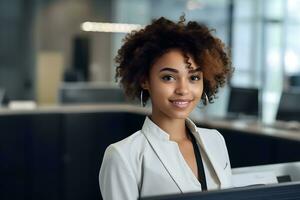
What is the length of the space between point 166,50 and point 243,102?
3.84 meters

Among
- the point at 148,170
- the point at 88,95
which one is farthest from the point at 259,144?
the point at 88,95

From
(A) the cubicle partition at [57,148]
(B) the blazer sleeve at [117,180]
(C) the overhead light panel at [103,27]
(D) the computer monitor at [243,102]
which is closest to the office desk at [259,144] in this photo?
(D) the computer monitor at [243,102]

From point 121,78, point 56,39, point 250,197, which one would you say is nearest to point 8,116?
point 121,78

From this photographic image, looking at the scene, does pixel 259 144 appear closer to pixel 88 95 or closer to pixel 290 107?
pixel 290 107

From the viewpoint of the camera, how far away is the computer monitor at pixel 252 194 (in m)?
0.81

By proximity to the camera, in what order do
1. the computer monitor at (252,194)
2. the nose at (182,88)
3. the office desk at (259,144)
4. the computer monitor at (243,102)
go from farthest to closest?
the computer monitor at (243,102) → the office desk at (259,144) → the nose at (182,88) → the computer monitor at (252,194)

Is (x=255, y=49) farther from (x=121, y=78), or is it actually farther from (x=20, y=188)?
(x=121, y=78)

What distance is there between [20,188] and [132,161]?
3.75 metres

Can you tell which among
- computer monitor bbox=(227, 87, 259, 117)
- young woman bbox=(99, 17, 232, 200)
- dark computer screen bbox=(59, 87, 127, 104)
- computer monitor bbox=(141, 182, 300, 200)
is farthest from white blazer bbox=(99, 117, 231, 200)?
dark computer screen bbox=(59, 87, 127, 104)

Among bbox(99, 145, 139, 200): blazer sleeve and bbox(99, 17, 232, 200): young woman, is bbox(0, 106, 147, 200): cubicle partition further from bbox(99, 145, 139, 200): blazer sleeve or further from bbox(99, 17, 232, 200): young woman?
bbox(99, 145, 139, 200): blazer sleeve

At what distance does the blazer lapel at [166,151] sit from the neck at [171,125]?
Answer: 0.03 m

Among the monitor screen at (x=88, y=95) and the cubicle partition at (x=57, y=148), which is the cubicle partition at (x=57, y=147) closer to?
the cubicle partition at (x=57, y=148)

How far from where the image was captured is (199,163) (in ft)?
4.16

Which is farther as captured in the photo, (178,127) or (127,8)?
(127,8)
